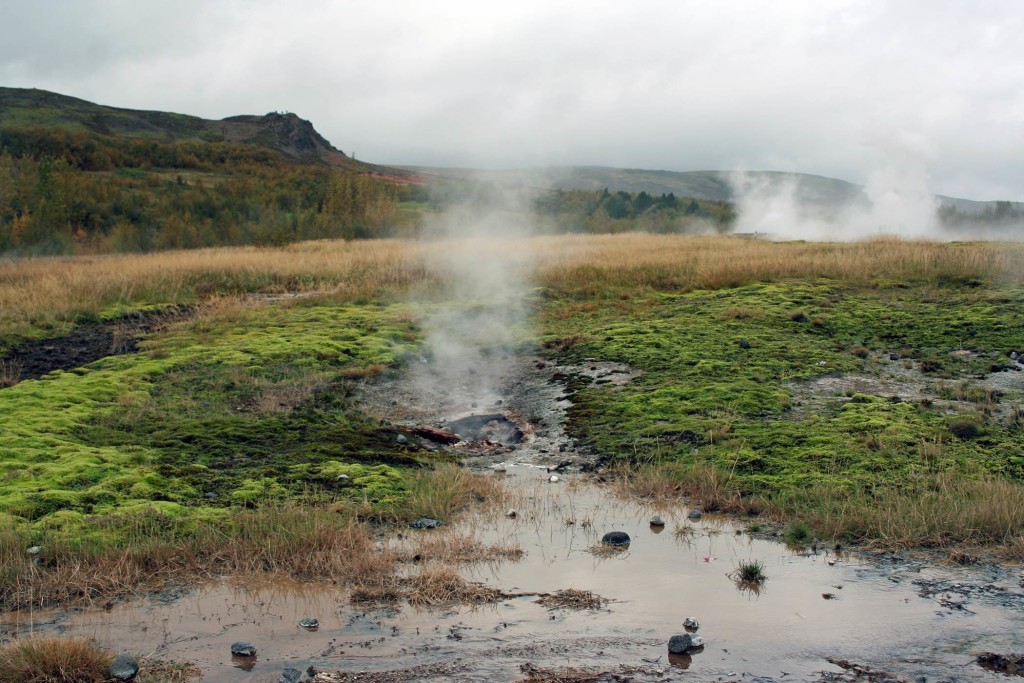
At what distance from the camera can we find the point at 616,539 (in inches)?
282

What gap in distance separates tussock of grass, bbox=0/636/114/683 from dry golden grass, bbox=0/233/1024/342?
1275 centimetres

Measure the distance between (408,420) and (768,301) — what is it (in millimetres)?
8552

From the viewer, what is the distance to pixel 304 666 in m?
5.07

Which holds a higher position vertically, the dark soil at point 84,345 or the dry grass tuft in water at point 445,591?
the dry grass tuft in water at point 445,591

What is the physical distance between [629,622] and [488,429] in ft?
18.5

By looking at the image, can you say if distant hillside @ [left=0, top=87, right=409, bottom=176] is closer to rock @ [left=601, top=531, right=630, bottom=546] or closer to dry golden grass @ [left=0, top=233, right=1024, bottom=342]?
dry golden grass @ [left=0, top=233, right=1024, bottom=342]

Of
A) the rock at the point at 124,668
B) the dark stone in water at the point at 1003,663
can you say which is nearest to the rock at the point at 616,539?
the dark stone in water at the point at 1003,663

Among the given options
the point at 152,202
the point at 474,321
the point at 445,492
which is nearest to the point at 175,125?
the point at 152,202

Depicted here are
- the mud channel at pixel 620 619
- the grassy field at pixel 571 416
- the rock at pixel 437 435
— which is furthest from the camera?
the rock at pixel 437 435

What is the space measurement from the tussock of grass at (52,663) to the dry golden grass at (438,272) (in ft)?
41.8

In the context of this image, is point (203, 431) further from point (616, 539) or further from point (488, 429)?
point (616, 539)

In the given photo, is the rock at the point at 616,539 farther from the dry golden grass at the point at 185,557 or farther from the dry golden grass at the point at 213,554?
the dry golden grass at the point at 185,557

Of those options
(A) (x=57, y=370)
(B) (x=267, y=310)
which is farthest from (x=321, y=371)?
(B) (x=267, y=310)

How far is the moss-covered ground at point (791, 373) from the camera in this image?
8.72 m
